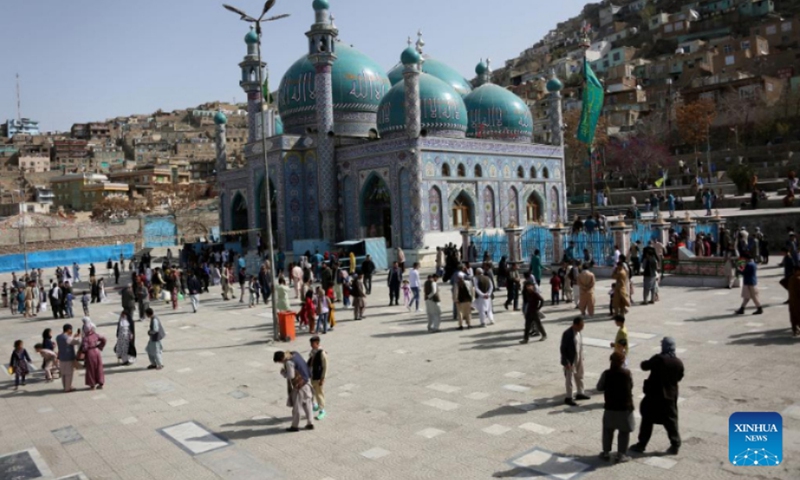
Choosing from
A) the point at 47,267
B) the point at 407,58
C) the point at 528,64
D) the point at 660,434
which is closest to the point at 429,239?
the point at 407,58

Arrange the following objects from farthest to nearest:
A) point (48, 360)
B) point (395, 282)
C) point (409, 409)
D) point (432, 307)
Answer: point (395, 282) → point (432, 307) → point (48, 360) → point (409, 409)

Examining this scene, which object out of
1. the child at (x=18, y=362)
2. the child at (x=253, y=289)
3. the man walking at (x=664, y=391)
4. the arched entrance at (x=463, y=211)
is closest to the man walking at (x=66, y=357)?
the child at (x=18, y=362)

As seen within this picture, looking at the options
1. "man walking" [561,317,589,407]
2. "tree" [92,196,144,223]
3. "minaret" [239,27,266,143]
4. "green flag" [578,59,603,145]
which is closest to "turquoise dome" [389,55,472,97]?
"minaret" [239,27,266,143]

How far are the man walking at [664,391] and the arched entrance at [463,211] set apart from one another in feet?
79.8

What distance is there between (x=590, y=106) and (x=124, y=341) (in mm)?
19532

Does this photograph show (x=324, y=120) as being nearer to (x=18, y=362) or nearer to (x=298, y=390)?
(x=18, y=362)

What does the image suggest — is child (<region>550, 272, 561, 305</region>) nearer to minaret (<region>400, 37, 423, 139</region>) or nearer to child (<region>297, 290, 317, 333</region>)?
child (<region>297, 290, 317, 333</region>)

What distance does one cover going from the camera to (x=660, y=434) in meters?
7.21

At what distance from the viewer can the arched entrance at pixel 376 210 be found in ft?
104

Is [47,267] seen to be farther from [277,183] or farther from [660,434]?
[660,434]

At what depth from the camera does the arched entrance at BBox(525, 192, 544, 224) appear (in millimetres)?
35562

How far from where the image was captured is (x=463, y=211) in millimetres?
31484

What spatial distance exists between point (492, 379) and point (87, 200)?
278 ft

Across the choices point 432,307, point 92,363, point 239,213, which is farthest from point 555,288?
point 239,213
